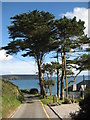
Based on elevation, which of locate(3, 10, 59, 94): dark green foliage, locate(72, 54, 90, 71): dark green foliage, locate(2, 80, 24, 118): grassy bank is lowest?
locate(2, 80, 24, 118): grassy bank

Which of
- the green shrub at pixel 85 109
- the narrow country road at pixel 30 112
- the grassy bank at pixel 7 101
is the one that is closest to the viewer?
the green shrub at pixel 85 109

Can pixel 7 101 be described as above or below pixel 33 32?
below

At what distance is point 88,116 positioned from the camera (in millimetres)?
12719

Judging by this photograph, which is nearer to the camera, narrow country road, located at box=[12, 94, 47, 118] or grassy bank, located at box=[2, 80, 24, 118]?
narrow country road, located at box=[12, 94, 47, 118]

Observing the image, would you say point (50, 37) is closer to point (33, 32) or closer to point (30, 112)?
point (33, 32)

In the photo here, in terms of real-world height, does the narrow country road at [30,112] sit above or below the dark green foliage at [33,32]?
below

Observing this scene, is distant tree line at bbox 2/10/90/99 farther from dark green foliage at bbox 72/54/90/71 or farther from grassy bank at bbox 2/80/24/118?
grassy bank at bbox 2/80/24/118

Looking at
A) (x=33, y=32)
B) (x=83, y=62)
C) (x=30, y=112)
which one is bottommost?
(x=30, y=112)

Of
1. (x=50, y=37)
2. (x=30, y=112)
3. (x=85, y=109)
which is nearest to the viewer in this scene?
(x=85, y=109)

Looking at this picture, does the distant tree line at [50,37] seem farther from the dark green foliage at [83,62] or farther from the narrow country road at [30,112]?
the narrow country road at [30,112]

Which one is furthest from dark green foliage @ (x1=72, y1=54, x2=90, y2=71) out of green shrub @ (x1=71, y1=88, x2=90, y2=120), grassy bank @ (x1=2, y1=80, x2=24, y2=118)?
green shrub @ (x1=71, y1=88, x2=90, y2=120)

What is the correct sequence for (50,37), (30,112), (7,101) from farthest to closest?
(50,37) < (7,101) < (30,112)

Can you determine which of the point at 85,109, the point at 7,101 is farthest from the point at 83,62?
the point at 85,109

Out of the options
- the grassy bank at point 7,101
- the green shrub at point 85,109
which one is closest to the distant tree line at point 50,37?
the grassy bank at point 7,101
